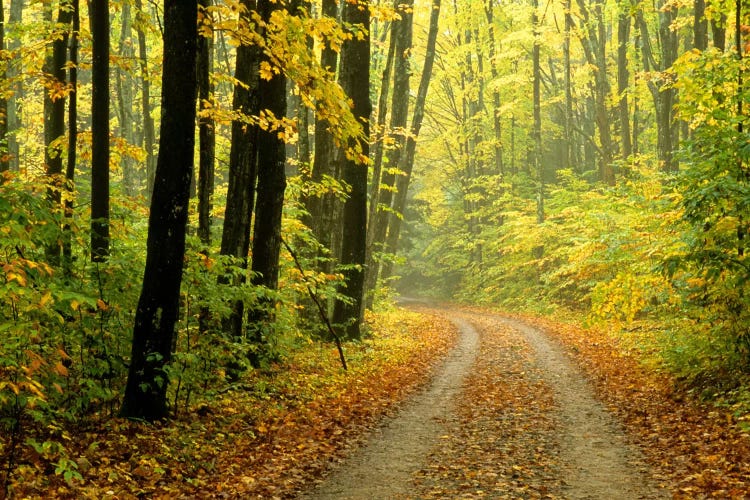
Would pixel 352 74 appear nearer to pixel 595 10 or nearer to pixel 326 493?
pixel 326 493

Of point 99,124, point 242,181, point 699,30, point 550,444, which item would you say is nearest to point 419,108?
point 699,30

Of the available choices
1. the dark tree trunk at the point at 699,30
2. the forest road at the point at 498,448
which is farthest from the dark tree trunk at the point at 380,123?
the dark tree trunk at the point at 699,30

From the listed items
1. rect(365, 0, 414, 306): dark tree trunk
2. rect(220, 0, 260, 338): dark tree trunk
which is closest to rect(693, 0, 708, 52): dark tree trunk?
rect(365, 0, 414, 306): dark tree trunk

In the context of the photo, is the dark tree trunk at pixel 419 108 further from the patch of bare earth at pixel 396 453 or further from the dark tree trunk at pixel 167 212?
the dark tree trunk at pixel 167 212

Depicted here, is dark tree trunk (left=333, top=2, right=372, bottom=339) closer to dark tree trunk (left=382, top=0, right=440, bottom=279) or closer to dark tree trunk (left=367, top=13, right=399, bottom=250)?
dark tree trunk (left=367, top=13, right=399, bottom=250)

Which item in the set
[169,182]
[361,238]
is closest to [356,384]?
[361,238]

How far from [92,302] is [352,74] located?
11.4 metres

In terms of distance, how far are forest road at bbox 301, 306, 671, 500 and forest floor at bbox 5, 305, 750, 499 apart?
23 millimetres

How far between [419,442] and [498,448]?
107cm

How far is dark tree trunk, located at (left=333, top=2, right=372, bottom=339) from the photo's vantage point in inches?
599

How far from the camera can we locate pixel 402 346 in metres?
17.2

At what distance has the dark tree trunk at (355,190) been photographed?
15227mm

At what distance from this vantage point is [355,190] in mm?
15430

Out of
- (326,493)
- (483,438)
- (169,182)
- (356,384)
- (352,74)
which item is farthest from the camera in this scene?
(352,74)
